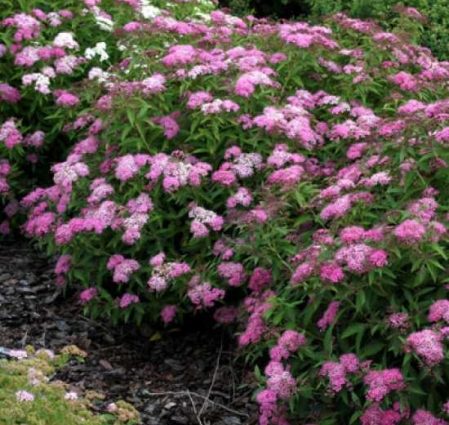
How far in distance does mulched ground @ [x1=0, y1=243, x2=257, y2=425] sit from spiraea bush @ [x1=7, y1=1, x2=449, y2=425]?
0.20 meters

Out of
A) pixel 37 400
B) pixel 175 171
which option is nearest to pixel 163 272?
pixel 175 171

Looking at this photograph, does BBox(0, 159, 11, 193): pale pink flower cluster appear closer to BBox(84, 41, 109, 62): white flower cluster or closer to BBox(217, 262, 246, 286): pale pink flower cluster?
BBox(84, 41, 109, 62): white flower cluster

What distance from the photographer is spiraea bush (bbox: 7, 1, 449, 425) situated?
348 cm

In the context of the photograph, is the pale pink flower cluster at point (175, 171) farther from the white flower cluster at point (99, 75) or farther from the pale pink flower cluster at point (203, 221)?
the white flower cluster at point (99, 75)

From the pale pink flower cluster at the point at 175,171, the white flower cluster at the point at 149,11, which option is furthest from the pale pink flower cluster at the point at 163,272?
the white flower cluster at the point at 149,11

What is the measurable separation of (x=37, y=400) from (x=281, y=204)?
1535 mm

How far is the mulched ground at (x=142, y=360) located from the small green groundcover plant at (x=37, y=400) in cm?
97

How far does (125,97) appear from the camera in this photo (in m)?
4.85

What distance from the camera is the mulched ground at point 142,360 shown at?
4426mm

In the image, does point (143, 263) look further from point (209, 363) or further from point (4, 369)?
point (4, 369)

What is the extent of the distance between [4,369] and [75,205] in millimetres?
1877

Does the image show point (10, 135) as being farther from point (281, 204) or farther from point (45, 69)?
point (281, 204)

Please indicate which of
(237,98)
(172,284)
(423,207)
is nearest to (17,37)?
(237,98)

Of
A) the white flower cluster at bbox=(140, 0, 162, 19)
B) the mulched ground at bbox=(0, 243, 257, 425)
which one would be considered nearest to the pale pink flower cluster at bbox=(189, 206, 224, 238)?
the mulched ground at bbox=(0, 243, 257, 425)
